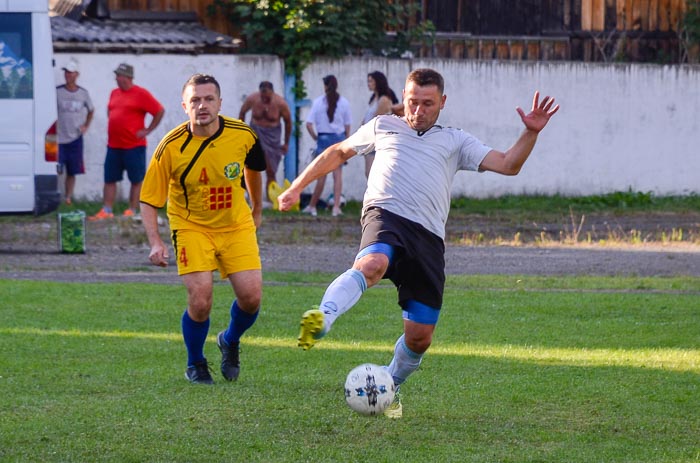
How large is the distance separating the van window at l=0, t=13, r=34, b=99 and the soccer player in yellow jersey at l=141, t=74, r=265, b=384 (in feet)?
24.5

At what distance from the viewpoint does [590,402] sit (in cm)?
702

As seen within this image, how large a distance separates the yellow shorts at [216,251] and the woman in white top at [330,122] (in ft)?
34.7

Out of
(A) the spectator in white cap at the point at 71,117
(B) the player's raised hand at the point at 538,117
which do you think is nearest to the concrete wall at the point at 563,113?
(A) the spectator in white cap at the point at 71,117

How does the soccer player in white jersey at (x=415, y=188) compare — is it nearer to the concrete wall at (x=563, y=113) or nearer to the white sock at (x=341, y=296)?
the white sock at (x=341, y=296)

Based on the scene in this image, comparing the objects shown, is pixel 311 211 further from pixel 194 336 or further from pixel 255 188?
pixel 194 336

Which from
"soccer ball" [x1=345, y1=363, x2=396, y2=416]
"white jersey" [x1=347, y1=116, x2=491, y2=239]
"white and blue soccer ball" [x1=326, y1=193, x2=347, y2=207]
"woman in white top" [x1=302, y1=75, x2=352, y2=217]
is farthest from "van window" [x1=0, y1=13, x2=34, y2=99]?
"soccer ball" [x1=345, y1=363, x2=396, y2=416]

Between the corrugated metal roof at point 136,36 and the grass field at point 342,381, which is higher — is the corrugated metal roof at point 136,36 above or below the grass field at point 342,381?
above

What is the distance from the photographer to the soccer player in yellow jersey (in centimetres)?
725

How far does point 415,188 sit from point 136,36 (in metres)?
14.5

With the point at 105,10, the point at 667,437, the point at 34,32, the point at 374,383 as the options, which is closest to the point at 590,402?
the point at 667,437

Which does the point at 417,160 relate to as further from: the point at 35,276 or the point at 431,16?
the point at 431,16

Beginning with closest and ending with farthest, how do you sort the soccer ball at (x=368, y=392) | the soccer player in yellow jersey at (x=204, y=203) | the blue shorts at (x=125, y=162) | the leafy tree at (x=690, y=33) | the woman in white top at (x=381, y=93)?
the soccer ball at (x=368, y=392) < the soccer player in yellow jersey at (x=204, y=203) < the woman in white top at (x=381, y=93) < the blue shorts at (x=125, y=162) < the leafy tree at (x=690, y=33)

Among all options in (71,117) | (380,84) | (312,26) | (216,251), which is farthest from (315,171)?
(312,26)

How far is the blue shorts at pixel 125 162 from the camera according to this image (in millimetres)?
17078
